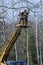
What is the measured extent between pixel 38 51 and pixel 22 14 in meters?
18.2

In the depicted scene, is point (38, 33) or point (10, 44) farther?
point (38, 33)

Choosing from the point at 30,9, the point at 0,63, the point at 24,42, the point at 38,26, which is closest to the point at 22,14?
the point at 30,9

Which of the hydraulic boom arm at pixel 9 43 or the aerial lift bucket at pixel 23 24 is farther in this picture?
the hydraulic boom arm at pixel 9 43

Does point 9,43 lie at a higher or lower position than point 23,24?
lower

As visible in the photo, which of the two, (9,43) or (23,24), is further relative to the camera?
(9,43)

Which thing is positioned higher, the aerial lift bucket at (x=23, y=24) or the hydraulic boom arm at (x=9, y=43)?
the aerial lift bucket at (x=23, y=24)

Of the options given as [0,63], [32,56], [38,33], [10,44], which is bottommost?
[32,56]

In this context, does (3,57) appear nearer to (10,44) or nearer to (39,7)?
(10,44)

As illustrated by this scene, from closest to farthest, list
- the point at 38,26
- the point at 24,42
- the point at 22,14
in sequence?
the point at 22,14, the point at 38,26, the point at 24,42

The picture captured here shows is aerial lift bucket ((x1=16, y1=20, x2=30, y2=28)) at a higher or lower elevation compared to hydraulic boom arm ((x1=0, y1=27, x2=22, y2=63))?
higher

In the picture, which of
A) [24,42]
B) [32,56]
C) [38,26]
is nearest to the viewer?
[38,26]

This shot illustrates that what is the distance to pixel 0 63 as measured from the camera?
13.9 feet

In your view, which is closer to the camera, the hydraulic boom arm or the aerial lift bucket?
the aerial lift bucket

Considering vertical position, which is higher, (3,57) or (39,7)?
(39,7)
